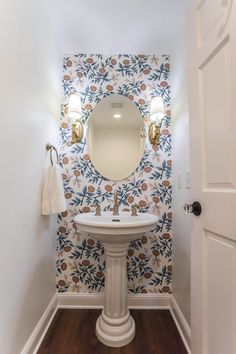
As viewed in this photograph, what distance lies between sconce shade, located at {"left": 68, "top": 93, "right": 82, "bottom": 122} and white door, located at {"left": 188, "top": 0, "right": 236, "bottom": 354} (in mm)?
972

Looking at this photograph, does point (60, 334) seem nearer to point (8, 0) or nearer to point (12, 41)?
point (12, 41)

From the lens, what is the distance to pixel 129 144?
1.75m

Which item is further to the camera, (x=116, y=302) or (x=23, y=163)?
(x=116, y=302)

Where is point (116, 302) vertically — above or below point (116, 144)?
below

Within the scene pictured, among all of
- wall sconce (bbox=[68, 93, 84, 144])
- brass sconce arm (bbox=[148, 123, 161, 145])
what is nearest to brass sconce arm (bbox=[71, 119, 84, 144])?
wall sconce (bbox=[68, 93, 84, 144])

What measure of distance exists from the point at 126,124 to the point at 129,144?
7.1 inches

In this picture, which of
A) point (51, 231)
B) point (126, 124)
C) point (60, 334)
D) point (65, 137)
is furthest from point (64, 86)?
point (60, 334)

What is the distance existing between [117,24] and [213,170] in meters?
1.39

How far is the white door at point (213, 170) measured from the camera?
0.69m

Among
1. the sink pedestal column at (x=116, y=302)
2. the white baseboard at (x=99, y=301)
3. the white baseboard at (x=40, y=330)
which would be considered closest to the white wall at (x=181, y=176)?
the white baseboard at (x=99, y=301)

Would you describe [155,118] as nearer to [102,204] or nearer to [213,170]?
[102,204]

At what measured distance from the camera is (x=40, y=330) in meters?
1.34

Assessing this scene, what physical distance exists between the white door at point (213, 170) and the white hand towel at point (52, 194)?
0.90 meters

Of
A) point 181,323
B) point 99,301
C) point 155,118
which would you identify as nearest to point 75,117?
point 155,118
